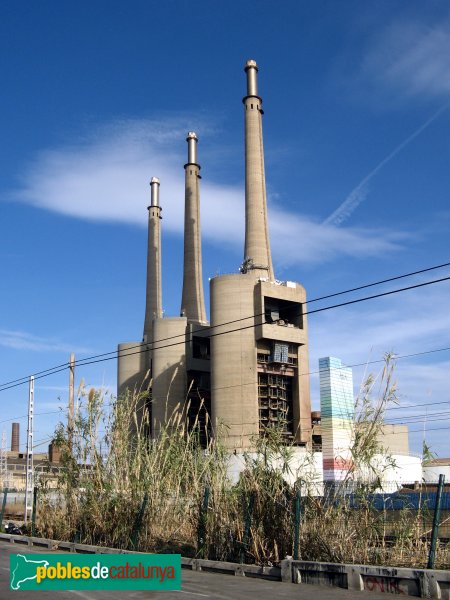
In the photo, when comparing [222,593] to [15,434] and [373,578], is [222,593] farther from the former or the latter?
[15,434]

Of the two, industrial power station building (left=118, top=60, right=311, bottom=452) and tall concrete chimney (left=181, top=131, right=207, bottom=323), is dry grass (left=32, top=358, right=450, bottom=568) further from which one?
tall concrete chimney (left=181, top=131, right=207, bottom=323)

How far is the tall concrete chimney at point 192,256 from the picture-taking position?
3469 inches

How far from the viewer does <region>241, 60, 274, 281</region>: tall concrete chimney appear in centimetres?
7456

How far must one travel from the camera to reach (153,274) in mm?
94375

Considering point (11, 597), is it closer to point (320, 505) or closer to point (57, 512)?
point (320, 505)

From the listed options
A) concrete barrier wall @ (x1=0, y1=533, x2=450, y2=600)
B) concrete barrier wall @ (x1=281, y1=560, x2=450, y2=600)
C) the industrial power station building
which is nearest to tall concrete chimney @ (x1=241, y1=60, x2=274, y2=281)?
the industrial power station building

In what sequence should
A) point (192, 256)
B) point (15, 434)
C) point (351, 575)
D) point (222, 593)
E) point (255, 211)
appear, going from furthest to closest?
point (15, 434) → point (192, 256) → point (255, 211) → point (351, 575) → point (222, 593)

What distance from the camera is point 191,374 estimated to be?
81.2 meters

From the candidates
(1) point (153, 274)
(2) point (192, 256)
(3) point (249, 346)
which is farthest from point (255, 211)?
(1) point (153, 274)

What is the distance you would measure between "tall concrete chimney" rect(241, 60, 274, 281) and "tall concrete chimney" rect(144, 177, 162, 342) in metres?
22.3

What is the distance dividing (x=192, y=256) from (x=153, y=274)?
849 cm

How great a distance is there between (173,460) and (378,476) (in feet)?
25.5

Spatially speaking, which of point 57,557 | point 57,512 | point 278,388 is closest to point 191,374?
point 278,388

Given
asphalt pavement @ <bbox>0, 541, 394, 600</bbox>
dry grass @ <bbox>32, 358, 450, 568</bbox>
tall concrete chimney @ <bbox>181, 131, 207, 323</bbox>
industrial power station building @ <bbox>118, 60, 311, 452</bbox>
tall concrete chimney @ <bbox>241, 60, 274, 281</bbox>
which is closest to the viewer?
asphalt pavement @ <bbox>0, 541, 394, 600</bbox>
